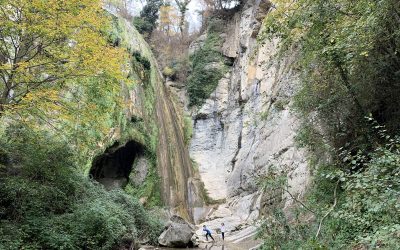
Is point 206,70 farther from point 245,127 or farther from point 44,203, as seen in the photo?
point 44,203

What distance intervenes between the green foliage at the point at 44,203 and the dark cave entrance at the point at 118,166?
7.88m

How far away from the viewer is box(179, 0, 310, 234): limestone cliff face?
18.0m

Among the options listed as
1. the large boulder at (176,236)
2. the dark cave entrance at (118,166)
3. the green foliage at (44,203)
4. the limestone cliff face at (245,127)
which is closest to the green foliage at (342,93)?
the limestone cliff face at (245,127)

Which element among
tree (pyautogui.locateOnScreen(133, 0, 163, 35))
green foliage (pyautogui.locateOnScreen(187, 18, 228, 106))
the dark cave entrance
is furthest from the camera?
tree (pyautogui.locateOnScreen(133, 0, 163, 35))

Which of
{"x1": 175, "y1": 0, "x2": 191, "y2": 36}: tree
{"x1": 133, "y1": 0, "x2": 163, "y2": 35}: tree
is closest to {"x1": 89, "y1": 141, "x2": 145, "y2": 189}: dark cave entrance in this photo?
{"x1": 133, "y1": 0, "x2": 163, "y2": 35}: tree

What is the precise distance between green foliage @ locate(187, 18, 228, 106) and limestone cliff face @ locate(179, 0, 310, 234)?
56 cm

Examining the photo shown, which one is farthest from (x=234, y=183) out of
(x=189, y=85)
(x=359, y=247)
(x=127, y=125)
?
(x=359, y=247)

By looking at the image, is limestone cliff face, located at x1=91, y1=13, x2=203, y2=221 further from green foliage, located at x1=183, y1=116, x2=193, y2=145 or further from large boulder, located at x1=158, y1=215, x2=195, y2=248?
large boulder, located at x1=158, y1=215, x2=195, y2=248

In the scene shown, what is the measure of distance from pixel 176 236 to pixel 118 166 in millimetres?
7586

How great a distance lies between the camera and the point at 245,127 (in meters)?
23.9

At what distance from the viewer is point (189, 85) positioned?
2881 centimetres

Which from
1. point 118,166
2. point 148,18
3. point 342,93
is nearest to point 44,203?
point 342,93

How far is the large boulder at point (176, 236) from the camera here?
14.1 metres

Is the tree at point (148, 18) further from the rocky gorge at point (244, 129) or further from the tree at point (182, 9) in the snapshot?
the rocky gorge at point (244, 129)
